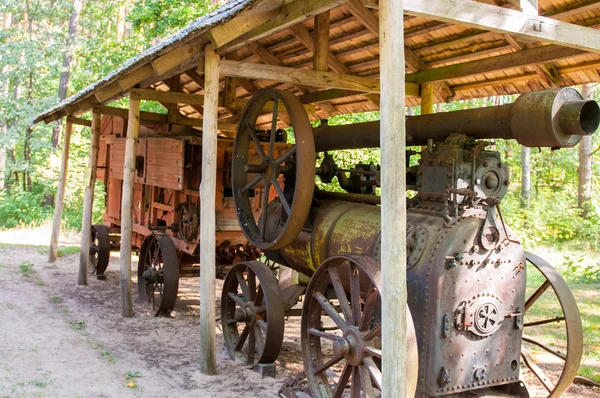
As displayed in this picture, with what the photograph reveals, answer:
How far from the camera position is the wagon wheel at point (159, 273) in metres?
8.36

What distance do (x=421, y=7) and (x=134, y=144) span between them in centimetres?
539

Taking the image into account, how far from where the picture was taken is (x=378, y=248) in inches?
207

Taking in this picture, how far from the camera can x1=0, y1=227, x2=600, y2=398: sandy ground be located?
18.7 ft

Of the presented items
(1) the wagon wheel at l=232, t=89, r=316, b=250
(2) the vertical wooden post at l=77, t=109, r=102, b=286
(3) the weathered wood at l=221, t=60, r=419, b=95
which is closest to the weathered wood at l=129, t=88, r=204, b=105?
(1) the wagon wheel at l=232, t=89, r=316, b=250

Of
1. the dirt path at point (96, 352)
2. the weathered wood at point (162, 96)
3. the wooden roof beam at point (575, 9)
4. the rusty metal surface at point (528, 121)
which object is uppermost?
the wooden roof beam at point (575, 9)

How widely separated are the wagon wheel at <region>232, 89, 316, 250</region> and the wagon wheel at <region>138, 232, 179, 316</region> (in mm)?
1664

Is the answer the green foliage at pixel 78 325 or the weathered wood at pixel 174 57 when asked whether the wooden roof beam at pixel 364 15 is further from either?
the green foliage at pixel 78 325

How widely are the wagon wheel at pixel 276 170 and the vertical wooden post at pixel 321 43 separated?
0.71 meters

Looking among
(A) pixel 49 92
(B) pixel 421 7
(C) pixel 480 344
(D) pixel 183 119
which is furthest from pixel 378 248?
(A) pixel 49 92

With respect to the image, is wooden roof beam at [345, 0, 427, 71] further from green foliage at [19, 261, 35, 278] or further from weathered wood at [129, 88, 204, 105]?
green foliage at [19, 261, 35, 278]

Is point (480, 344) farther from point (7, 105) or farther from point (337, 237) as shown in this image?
point (7, 105)

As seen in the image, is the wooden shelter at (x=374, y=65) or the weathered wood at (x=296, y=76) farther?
the weathered wood at (x=296, y=76)

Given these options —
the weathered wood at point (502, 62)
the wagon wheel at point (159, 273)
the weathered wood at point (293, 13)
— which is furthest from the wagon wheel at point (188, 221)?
the weathered wood at point (502, 62)

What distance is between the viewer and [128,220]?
27.8 feet
